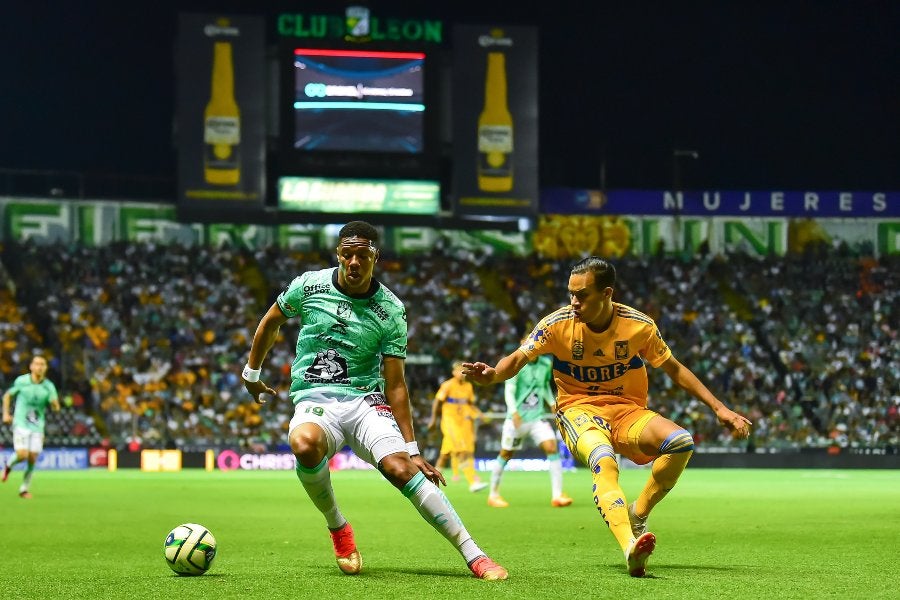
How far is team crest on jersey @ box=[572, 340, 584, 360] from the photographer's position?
32.4 feet

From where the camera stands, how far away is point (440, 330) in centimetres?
4334

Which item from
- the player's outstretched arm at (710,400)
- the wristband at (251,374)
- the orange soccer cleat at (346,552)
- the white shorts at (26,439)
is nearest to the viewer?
the player's outstretched arm at (710,400)

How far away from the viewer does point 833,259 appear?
159 ft

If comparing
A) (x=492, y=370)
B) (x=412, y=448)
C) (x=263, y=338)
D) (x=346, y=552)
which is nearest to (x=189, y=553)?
(x=346, y=552)

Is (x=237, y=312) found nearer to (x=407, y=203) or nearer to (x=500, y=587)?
(x=407, y=203)

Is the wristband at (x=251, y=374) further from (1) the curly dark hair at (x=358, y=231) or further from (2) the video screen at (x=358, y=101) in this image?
(2) the video screen at (x=358, y=101)

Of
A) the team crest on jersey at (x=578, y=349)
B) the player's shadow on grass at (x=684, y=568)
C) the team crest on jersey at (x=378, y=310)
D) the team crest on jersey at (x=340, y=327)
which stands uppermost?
the team crest on jersey at (x=378, y=310)

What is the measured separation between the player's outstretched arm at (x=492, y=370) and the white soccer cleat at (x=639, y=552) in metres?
1.48

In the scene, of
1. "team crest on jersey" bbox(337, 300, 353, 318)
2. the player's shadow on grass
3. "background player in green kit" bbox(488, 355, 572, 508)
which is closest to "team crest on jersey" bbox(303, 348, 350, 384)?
"team crest on jersey" bbox(337, 300, 353, 318)

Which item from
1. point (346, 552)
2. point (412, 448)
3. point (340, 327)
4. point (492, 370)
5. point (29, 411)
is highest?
point (340, 327)

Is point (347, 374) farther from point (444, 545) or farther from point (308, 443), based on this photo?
point (444, 545)

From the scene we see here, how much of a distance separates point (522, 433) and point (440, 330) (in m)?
23.2

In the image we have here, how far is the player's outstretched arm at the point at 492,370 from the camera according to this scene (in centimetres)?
899

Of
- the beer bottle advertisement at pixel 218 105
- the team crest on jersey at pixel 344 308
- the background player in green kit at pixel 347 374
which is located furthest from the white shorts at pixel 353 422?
the beer bottle advertisement at pixel 218 105
